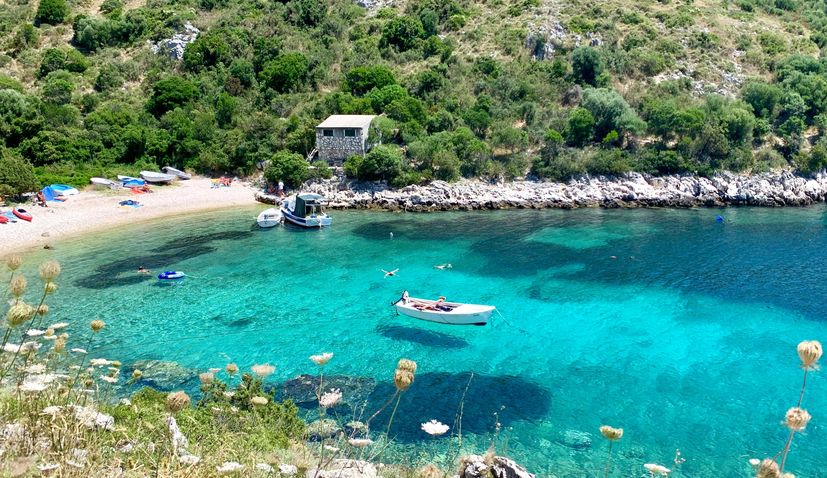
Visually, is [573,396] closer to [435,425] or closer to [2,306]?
[435,425]

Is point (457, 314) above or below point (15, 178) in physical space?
below

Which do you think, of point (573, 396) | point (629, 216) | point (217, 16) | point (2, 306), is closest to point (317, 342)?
point (573, 396)

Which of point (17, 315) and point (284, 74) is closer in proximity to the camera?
point (17, 315)

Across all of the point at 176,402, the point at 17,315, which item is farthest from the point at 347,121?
the point at 176,402

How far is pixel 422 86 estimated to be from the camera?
68000 millimetres

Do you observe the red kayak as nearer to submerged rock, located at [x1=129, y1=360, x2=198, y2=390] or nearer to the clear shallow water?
the clear shallow water

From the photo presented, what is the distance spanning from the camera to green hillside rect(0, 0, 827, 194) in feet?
185

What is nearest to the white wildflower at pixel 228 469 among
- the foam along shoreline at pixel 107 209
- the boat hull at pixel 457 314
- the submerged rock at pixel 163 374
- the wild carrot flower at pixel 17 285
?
the wild carrot flower at pixel 17 285

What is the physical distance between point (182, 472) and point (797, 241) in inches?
1811

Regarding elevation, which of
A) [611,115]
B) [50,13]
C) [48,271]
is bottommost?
[611,115]

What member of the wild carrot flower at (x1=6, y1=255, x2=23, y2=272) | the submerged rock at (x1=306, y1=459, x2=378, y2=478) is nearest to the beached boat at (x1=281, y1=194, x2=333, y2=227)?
the submerged rock at (x1=306, y1=459, x2=378, y2=478)

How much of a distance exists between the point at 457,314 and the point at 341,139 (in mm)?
33568

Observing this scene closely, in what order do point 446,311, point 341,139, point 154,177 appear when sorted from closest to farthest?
1. point 446,311
2. point 154,177
3. point 341,139

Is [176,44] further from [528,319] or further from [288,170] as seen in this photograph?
[528,319]
